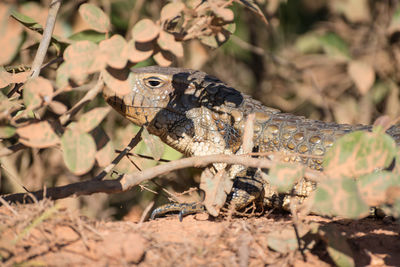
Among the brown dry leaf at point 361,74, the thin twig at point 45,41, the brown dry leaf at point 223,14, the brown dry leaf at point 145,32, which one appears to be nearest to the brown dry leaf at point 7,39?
the thin twig at point 45,41

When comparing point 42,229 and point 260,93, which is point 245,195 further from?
point 260,93

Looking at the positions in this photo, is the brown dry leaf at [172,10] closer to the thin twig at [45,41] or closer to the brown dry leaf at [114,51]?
the brown dry leaf at [114,51]

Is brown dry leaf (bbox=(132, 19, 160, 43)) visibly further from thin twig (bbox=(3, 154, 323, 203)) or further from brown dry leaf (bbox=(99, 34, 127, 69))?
thin twig (bbox=(3, 154, 323, 203))

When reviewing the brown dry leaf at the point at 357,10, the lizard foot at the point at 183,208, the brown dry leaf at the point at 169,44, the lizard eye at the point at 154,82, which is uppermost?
the brown dry leaf at the point at 357,10

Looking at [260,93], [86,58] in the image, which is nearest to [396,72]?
[260,93]

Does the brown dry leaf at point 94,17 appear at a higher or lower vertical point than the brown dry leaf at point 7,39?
higher

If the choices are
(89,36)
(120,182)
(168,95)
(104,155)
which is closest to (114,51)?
(104,155)

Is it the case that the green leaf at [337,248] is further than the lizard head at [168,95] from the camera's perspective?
No

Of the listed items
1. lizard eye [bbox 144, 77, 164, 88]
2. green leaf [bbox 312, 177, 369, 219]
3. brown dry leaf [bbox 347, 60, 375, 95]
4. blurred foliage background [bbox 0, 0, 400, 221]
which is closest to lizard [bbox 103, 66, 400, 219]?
lizard eye [bbox 144, 77, 164, 88]
